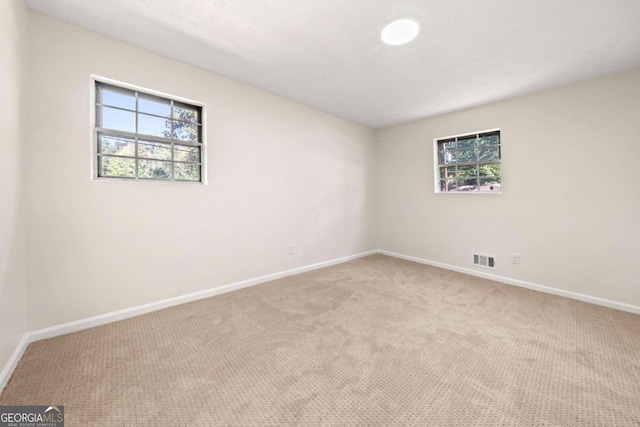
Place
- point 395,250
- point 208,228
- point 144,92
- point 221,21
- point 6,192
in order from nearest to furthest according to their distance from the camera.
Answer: point 6,192 < point 221,21 < point 144,92 < point 208,228 < point 395,250

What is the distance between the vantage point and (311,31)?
82.2 inches

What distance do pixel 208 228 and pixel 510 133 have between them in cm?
418

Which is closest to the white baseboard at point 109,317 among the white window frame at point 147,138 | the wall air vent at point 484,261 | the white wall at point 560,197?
the white window frame at point 147,138

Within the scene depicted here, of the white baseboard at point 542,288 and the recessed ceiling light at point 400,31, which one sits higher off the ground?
the recessed ceiling light at point 400,31

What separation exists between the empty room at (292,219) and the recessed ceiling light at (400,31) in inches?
0.9

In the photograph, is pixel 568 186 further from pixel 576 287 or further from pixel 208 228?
pixel 208 228

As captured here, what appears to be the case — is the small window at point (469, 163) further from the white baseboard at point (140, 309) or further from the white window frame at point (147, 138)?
the white window frame at point (147, 138)

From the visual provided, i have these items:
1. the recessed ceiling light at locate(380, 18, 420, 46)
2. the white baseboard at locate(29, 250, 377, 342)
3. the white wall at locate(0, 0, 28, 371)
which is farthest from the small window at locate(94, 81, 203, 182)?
the recessed ceiling light at locate(380, 18, 420, 46)

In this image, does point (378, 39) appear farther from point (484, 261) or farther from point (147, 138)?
point (484, 261)

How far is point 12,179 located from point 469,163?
4993mm

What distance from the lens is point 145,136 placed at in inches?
97.0

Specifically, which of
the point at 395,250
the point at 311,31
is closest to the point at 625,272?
the point at 395,250

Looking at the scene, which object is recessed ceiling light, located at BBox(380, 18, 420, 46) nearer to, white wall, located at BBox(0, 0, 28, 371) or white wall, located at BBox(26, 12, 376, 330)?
white wall, located at BBox(26, 12, 376, 330)

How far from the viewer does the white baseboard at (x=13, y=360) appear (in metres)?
1.50
